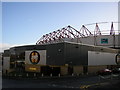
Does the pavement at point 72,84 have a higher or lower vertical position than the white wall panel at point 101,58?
lower

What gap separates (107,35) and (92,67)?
93.5 ft

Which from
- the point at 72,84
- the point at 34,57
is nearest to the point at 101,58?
the point at 34,57

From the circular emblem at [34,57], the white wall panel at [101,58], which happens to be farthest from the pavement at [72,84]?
the white wall panel at [101,58]

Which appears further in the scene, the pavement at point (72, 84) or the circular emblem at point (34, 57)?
the circular emblem at point (34, 57)

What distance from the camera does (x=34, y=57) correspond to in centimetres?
4625


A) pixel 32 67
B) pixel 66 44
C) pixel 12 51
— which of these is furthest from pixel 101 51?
pixel 12 51

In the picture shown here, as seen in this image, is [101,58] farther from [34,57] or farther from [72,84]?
[72,84]

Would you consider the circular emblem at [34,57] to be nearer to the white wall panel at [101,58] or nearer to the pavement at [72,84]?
the white wall panel at [101,58]

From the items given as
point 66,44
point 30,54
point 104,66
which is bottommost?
point 104,66

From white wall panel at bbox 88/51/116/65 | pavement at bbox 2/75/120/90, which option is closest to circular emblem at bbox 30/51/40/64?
white wall panel at bbox 88/51/116/65

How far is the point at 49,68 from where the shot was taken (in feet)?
135

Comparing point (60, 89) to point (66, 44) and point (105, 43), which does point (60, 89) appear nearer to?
point (66, 44)

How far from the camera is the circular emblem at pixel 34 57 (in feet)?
149

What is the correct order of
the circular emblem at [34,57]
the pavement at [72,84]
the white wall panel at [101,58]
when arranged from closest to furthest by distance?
the pavement at [72,84], the circular emblem at [34,57], the white wall panel at [101,58]
